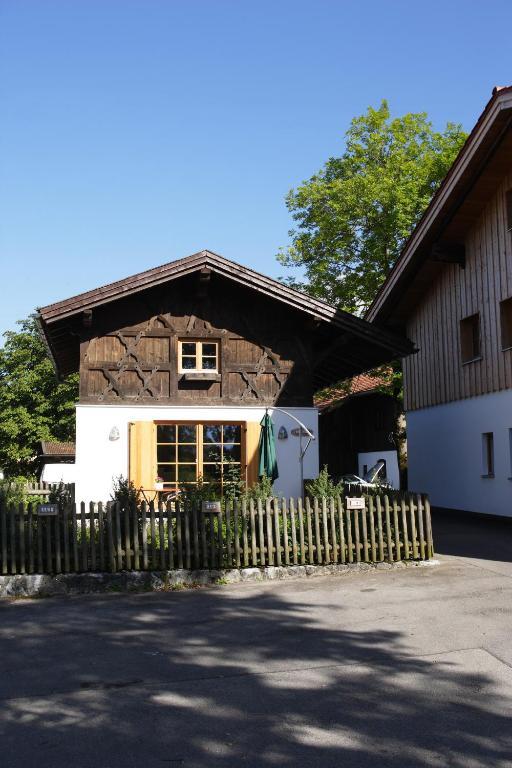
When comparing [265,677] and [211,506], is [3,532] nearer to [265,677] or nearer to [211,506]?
[211,506]

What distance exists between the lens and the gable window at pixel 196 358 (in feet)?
56.1

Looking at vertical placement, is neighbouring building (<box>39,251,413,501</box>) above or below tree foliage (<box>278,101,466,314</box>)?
below

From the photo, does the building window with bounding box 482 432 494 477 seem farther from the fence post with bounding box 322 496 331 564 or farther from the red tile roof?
the red tile roof

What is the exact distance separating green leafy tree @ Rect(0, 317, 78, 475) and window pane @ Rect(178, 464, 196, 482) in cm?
3307

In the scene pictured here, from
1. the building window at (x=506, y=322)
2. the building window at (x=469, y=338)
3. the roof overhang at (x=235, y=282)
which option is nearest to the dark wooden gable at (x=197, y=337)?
the roof overhang at (x=235, y=282)

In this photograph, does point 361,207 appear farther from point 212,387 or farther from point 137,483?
point 137,483

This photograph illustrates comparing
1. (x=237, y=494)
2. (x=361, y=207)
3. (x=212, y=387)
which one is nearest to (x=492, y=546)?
(x=237, y=494)

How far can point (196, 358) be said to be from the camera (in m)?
17.1

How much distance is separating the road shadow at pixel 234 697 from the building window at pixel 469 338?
A: 12.7 metres

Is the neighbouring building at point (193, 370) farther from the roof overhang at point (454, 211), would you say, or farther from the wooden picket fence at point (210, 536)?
the roof overhang at point (454, 211)

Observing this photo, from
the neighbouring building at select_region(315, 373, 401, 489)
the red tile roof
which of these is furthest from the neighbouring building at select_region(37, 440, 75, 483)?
the red tile roof

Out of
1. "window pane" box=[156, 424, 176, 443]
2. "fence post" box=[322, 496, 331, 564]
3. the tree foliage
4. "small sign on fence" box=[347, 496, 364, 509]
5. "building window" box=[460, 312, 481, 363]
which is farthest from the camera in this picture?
the tree foliage

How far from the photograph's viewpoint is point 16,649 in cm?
833

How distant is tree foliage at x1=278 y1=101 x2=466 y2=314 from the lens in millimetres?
29531
